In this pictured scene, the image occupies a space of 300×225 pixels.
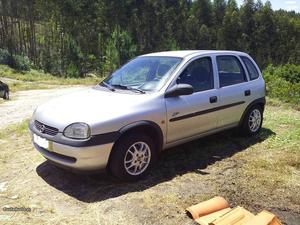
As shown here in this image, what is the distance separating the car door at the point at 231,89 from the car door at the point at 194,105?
0.20m

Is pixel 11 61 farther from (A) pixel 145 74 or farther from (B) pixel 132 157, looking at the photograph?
(B) pixel 132 157

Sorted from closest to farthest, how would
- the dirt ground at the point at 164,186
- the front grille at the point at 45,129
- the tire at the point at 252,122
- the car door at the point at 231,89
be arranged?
1. the dirt ground at the point at 164,186
2. the front grille at the point at 45,129
3. the car door at the point at 231,89
4. the tire at the point at 252,122

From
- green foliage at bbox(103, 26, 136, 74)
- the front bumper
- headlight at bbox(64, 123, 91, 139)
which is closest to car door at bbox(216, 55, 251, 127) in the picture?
the front bumper

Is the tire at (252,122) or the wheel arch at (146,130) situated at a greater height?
the wheel arch at (146,130)

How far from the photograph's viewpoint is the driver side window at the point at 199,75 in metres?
5.44

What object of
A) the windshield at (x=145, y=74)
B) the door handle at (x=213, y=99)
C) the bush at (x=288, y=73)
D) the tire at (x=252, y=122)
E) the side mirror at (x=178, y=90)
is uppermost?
the windshield at (x=145, y=74)

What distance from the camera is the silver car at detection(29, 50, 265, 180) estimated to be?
4.49 m

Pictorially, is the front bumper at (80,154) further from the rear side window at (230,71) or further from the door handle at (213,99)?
the rear side window at (230,71)

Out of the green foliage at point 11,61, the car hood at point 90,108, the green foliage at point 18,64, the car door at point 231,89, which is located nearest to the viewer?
the car hood at point 90,108

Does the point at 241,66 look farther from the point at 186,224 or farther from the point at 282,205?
the point at 186,224

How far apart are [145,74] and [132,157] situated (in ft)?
4.38

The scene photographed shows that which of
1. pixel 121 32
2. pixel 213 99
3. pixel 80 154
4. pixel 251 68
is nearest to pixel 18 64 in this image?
pixel 121 32

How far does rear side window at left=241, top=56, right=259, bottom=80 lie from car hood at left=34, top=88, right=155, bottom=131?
242 centimetres

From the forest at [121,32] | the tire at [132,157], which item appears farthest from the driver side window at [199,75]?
the forest at [121,32]
